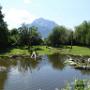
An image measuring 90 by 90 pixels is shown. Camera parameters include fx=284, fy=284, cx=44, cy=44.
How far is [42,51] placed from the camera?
98062 millimetres

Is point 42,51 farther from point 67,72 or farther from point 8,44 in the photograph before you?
point 67,72

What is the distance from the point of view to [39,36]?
121m

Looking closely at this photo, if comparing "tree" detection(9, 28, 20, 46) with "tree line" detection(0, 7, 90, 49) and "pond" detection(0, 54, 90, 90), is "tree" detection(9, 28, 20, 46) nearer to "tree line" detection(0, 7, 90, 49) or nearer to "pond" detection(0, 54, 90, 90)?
"tree line" detection(0, 7, 90, 49)

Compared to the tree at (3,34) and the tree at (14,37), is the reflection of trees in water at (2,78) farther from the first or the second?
the tree at (14,37)

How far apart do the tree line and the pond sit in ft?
78.2

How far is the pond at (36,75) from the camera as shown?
47781 millimetres

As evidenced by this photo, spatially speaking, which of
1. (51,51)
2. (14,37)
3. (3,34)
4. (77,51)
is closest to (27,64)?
(3,34)

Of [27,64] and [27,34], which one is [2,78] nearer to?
[27,64]

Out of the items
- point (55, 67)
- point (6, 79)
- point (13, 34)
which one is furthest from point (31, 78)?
point (13, 34)

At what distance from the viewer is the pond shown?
4778 cm

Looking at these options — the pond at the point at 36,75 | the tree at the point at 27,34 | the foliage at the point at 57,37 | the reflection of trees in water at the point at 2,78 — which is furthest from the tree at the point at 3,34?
the reflection of trees in water at the point at 2,78

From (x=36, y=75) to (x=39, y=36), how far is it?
63.4 m

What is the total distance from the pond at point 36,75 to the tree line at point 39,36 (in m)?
23.8

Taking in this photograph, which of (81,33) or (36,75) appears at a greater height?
(81,33)
